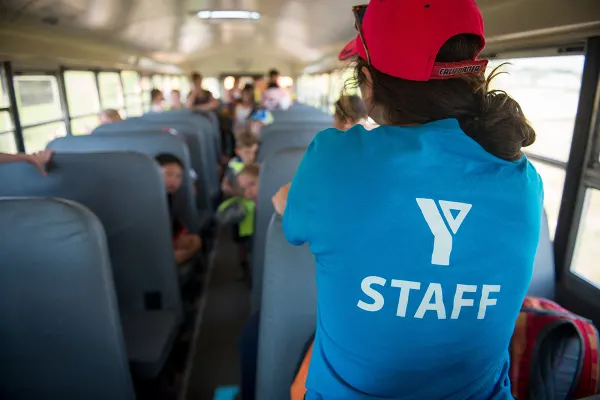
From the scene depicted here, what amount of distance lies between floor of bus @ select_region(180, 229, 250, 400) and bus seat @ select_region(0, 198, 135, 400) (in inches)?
39.9

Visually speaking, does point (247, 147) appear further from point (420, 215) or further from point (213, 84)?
point (213, 84)

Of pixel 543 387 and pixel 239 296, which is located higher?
pixel 543 387

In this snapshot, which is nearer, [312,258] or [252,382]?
[312,258]

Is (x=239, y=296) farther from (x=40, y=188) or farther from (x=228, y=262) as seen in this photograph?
(x=40, y=188)

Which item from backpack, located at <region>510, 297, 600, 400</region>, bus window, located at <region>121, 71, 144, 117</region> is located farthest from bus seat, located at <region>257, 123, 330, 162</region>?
bus window, located at <region>121, 71, 144, 117</region>

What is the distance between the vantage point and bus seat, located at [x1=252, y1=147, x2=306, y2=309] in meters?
1.99

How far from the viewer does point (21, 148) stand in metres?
3.30

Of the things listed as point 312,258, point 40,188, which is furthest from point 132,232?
point 312,258

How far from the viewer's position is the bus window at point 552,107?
6.28ft

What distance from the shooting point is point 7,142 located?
10.6 ft

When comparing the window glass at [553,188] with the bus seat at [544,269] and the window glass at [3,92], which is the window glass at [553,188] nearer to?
the bus seat at [544,269]

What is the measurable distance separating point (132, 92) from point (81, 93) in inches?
93.5

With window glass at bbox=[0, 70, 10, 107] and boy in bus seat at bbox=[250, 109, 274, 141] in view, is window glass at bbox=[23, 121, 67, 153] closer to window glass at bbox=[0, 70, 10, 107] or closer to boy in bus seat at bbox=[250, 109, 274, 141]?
window glass at bbox=[0, 70, 10, 107]

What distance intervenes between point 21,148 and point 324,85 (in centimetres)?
695
